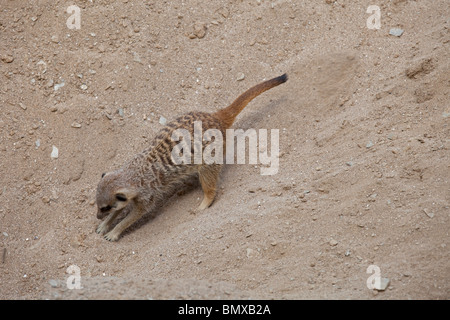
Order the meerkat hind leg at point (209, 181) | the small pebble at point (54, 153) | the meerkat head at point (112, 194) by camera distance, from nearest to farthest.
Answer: the meerkat head at point (112, 194) → the meerkat hind leg at point (209, 181) → the small pebble at point (54, 153)

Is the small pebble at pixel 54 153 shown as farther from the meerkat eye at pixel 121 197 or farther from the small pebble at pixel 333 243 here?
the small pebble at pixel 333 243

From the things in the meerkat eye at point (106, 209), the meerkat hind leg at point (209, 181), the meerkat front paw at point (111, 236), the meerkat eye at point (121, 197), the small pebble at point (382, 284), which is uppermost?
the meerkat eye at point (121, 197)

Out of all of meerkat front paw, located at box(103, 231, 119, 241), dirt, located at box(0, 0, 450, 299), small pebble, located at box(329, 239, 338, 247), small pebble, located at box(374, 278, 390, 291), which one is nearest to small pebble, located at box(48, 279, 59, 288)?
dirt, located at box(0, 0, 450, 299)

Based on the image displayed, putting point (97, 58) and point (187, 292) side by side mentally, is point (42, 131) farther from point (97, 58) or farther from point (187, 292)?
point (187, 292)

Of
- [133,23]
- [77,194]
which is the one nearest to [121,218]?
[77,194]

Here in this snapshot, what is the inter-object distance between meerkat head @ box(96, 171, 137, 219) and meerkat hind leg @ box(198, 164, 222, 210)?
0.47 meters

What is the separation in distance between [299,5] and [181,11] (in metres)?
0.99

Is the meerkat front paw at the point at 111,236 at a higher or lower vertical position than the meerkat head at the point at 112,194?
lower

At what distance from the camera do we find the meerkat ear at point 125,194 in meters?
3.24

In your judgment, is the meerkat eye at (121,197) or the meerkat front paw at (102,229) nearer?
the meerkat eye at (121,197)

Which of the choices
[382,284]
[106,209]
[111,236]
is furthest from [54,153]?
[382,284]

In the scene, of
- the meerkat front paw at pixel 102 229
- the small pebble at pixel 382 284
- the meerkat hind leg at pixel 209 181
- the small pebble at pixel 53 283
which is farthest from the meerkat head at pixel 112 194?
the small pebble at pixel 382 284

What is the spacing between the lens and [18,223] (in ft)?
10.9

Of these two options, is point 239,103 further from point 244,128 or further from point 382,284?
point 382,284
